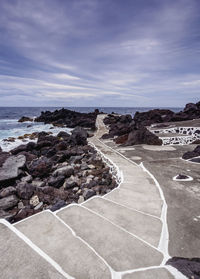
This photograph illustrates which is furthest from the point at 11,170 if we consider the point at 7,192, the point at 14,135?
the point at 14,135

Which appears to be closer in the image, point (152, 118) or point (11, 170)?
point (11, 170)

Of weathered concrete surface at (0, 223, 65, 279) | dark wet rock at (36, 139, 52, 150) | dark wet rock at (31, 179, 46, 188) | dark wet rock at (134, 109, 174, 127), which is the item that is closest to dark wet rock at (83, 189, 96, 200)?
dark wet rock at (31, 179, 46, 188)

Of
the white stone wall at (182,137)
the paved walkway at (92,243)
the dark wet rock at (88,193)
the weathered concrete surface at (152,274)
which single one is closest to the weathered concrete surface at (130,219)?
the paved walkway at (92,243)

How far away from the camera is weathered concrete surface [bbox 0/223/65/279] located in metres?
2.42

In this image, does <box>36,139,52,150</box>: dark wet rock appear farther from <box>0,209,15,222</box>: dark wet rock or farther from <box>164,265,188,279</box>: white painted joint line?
<box>164,265,188,279</box>: white painted joint line

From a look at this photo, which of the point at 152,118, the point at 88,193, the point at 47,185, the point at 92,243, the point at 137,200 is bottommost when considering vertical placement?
the point at 47,185

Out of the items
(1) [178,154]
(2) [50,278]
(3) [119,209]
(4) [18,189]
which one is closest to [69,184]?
(4) [18,189]

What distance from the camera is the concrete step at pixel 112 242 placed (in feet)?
9.57

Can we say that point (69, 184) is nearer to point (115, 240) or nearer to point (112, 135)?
point (115, 240)

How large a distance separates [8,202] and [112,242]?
6.28 m

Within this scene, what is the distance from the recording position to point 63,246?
10.1 ft

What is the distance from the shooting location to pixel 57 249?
302 cm

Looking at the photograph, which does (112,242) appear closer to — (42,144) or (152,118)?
(42,144)

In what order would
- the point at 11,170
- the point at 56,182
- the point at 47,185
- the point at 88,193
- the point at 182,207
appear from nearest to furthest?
the point at 182,207
the point at 88,193
the point at 56,182
the point at 47,185
the point at 11,170
